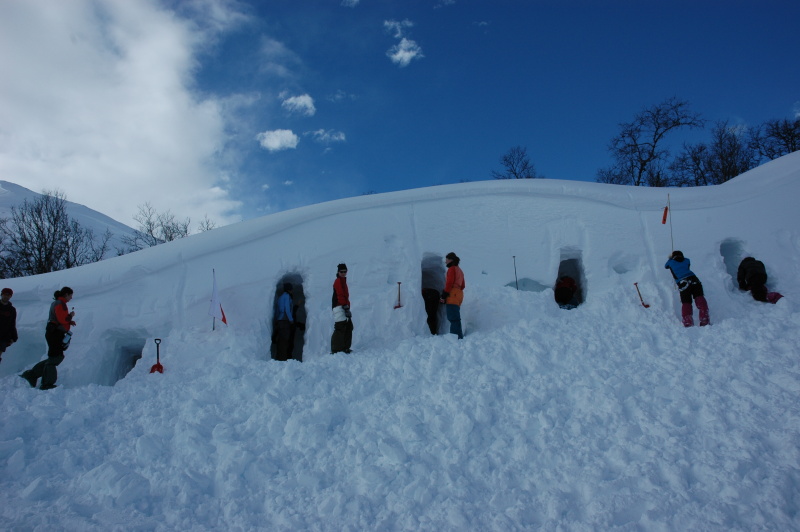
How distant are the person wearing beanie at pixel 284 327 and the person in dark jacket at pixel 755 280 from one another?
890cm

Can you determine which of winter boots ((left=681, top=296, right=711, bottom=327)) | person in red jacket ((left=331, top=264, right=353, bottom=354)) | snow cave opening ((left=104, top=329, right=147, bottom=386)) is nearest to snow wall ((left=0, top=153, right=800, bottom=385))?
snow cave opening ((left=104, top=329, right=147, bottom=386))

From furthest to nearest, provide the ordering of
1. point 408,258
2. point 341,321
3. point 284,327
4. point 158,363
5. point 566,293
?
1. point 408,258
2. point 566,293
3. point 284,327
4. point 341,321
5. point 158,363

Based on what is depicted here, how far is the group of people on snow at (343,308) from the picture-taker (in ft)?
25.6

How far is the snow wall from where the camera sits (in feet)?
29.9

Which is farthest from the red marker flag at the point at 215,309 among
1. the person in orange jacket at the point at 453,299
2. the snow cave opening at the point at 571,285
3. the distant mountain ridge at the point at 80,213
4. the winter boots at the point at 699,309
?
the distant mountain ridge at the point at 80,213

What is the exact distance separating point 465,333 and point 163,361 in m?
5.50

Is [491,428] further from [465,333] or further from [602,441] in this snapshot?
[465,333]

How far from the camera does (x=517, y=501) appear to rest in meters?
4.71

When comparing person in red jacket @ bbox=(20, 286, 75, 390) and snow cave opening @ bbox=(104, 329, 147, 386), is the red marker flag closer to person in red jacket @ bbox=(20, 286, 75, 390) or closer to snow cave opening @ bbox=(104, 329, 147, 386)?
snow cave opening @ bbox=(104, 329, 147, 386)

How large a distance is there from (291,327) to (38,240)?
2409 cm

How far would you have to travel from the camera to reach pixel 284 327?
9.08 m

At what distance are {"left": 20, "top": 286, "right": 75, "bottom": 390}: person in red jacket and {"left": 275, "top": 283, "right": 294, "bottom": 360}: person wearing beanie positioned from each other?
336cm

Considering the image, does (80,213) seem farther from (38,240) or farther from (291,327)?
(291,327)

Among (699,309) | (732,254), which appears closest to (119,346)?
(699,309)
